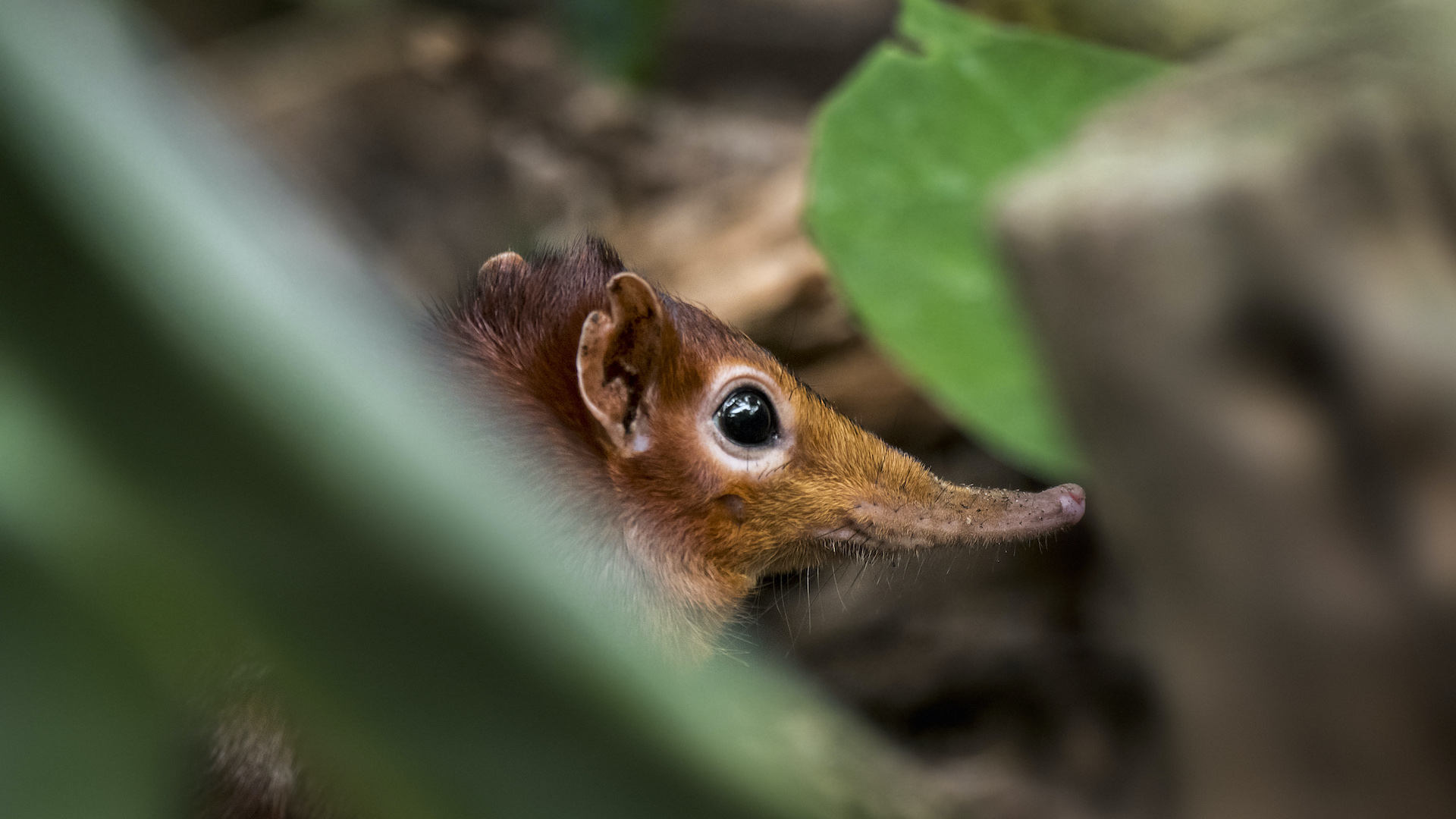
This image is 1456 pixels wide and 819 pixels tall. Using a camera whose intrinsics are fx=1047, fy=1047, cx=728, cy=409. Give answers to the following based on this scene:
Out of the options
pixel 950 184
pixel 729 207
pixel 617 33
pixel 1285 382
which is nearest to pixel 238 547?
pixel 1285 382

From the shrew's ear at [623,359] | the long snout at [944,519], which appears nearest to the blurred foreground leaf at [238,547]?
the shrew's ear at [623,359]

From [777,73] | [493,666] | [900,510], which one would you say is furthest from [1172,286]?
[777,73]

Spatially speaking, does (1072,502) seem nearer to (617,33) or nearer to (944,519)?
(944,519)

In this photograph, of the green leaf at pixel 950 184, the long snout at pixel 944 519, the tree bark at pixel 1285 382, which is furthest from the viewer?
the green leaf at pixel 950 184

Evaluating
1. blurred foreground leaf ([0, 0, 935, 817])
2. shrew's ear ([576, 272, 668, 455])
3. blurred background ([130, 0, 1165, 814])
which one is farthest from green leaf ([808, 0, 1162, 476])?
blurred foreground leaf ([0, 0, 935, 817])

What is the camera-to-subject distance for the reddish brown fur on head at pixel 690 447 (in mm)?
1300

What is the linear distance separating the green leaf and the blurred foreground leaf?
1.50 metres

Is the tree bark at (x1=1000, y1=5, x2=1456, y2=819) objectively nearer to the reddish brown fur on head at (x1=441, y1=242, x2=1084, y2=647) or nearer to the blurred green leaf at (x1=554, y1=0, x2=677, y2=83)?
the reddish brown fur on head at (x1=441, y1=242, x2=1084, y2=647)

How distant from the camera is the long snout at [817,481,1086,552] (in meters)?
1.39

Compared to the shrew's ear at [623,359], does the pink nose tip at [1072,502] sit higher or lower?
lower

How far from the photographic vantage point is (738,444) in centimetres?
135

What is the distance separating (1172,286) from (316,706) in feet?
3.96

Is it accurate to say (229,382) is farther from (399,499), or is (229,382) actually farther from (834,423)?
(834,423)

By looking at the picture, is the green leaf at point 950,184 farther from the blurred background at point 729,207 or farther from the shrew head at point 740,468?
the shrew head at point 740,468
